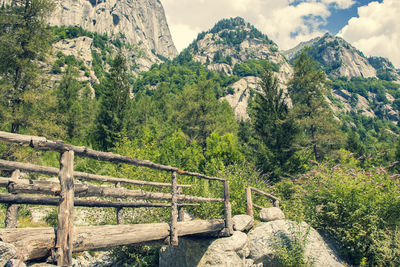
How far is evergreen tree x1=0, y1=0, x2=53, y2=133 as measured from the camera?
1778cm

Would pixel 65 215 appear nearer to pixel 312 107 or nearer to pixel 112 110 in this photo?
pixel 312 107

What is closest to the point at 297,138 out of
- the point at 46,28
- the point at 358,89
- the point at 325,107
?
the point at 325,107

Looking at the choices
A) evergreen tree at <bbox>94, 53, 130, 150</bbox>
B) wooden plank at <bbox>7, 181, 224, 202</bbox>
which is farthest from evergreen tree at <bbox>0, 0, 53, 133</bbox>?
wooden plank at <bbox>7, 181, 224, 202</bbox>

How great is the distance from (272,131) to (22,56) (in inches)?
759

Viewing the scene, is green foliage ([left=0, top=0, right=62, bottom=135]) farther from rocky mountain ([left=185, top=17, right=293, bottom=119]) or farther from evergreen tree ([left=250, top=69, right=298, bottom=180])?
rocky mountain ([left=185, top=17, right=293, bottom=119])

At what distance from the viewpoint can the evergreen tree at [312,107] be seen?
22750mm

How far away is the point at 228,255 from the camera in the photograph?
7.19 metres

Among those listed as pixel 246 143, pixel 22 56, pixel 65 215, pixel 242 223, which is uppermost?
pixel 22 56

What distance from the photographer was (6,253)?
261cm

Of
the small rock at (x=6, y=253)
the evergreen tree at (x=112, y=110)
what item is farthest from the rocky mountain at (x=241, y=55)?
the small rock at (x=6, y=253)

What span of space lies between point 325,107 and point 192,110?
12.8 meters

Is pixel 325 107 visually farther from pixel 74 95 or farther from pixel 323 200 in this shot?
pixel 74 95

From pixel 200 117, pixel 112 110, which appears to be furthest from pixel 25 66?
pixel 200 117

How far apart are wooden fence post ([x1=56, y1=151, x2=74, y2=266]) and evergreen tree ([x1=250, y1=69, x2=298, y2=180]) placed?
1643cm
